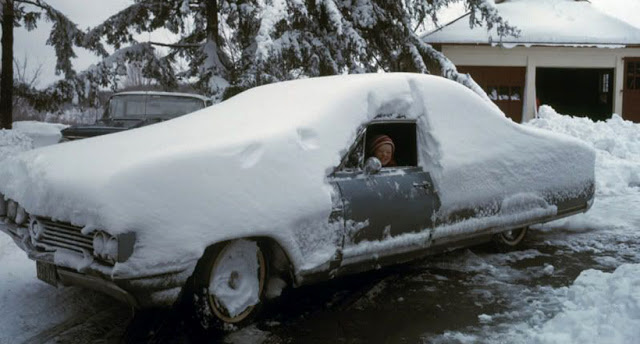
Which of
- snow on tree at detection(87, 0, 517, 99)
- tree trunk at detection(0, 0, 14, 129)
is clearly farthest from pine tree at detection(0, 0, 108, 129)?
snow on tree at detection(87, 0, 517, 99)

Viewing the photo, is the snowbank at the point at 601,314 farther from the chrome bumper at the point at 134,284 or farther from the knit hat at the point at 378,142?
the chrome bumper at the point at 134,284

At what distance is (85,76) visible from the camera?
14102 millimetres

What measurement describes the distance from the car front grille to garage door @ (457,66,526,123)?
56.4 feet

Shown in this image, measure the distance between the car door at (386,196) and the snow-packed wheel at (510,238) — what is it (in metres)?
1.43

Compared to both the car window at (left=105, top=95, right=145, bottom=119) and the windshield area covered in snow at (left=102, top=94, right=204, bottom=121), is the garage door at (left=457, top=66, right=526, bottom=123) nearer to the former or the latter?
the windshield area covered in snow at (left=102, top=94, right=204, bottom=121)

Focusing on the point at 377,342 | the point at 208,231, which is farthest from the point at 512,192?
the point at 208,231

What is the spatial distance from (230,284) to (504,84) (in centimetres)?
1738

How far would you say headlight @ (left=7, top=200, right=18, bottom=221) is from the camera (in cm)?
404

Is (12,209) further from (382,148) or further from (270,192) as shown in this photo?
(382,148)

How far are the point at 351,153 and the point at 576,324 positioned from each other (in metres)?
1.70

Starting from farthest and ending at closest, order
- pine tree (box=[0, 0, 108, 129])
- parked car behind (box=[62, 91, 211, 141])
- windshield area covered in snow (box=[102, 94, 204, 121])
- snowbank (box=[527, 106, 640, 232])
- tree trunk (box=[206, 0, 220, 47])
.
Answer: pine tree (box=[0, 0, 108, 129]), tree trunk (box=[206, 0, 220, 47]), windshield area covered in snow (box=[102, 94, 204, 121]), parked car behind (box=[62, 91, 211, 141]), snowbank (box=[527, 106, 640, 232])

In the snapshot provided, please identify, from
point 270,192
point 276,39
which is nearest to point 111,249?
point 270,192

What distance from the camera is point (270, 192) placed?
3535 millimetres

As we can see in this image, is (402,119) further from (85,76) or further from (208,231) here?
(85,76)
